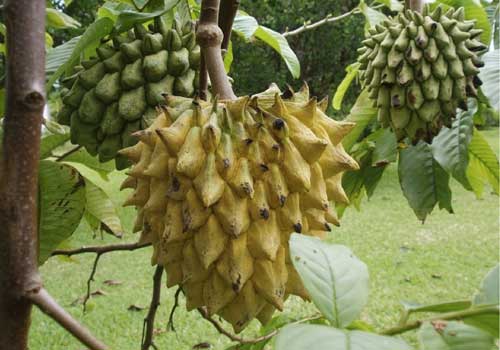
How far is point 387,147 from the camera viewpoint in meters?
1.57

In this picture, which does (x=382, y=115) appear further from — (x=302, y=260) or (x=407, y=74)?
(x=302, y=260)

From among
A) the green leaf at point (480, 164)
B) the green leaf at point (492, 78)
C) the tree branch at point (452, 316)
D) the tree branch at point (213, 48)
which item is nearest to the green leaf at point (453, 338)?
the tree branch at point (452, 316)

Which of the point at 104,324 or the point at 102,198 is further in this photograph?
the point at 104,324

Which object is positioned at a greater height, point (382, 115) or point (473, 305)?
point (473, 305)

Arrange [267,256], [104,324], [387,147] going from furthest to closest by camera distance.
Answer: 1. [104,324]
2. [387,147]
3. [267,256]

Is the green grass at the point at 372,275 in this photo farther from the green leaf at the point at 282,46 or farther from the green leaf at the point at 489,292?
the green leaf at the point at 489,292

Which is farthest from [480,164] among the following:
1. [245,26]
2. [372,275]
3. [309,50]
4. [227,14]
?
[309,50]

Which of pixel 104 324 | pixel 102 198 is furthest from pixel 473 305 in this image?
pixel 104 324

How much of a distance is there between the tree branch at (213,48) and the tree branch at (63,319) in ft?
1.63

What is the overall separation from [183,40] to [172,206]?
0.43 meters

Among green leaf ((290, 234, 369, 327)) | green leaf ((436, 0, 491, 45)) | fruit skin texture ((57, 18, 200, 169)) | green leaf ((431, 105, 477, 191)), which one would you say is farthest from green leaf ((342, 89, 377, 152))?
green leaf ((290, 234, 369, 327))

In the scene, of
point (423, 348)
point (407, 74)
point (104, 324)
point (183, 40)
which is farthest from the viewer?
point (104, 324)

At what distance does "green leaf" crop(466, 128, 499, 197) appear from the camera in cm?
164

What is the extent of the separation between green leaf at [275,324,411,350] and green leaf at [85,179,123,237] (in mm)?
1050
